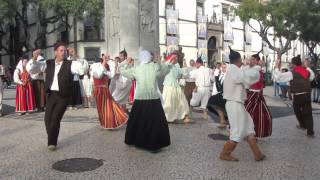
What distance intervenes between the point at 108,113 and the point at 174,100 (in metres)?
1.93

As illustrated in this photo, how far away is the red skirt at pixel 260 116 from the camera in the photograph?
26.4 ft

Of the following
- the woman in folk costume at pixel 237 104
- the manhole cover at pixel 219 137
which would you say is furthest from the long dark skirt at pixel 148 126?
the manhole cover at pixel 219 137

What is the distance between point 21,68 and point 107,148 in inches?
247

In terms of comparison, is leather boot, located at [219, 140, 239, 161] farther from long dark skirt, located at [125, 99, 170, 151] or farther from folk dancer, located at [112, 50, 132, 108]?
folk dancer, located at [112, 50, 132, 108]

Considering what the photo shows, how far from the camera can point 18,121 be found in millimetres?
11297

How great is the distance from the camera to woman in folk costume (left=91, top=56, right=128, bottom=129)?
30.7ft

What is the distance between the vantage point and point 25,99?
508 inches

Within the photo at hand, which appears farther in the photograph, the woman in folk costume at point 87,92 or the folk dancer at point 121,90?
the woman in folk costume at point 87,92

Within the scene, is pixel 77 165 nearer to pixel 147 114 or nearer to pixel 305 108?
pixel 147 114

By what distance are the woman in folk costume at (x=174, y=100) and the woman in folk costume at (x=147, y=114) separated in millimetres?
3061

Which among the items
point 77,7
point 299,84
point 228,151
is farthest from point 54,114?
point 77,7

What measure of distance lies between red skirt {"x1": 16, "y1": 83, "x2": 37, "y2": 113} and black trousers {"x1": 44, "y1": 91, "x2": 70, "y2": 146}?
547 cm

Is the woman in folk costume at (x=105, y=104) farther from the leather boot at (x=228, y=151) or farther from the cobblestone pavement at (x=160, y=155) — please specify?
the leather boot at (x=228, y=151)

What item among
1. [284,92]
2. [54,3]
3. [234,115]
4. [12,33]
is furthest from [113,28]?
[12,33]
